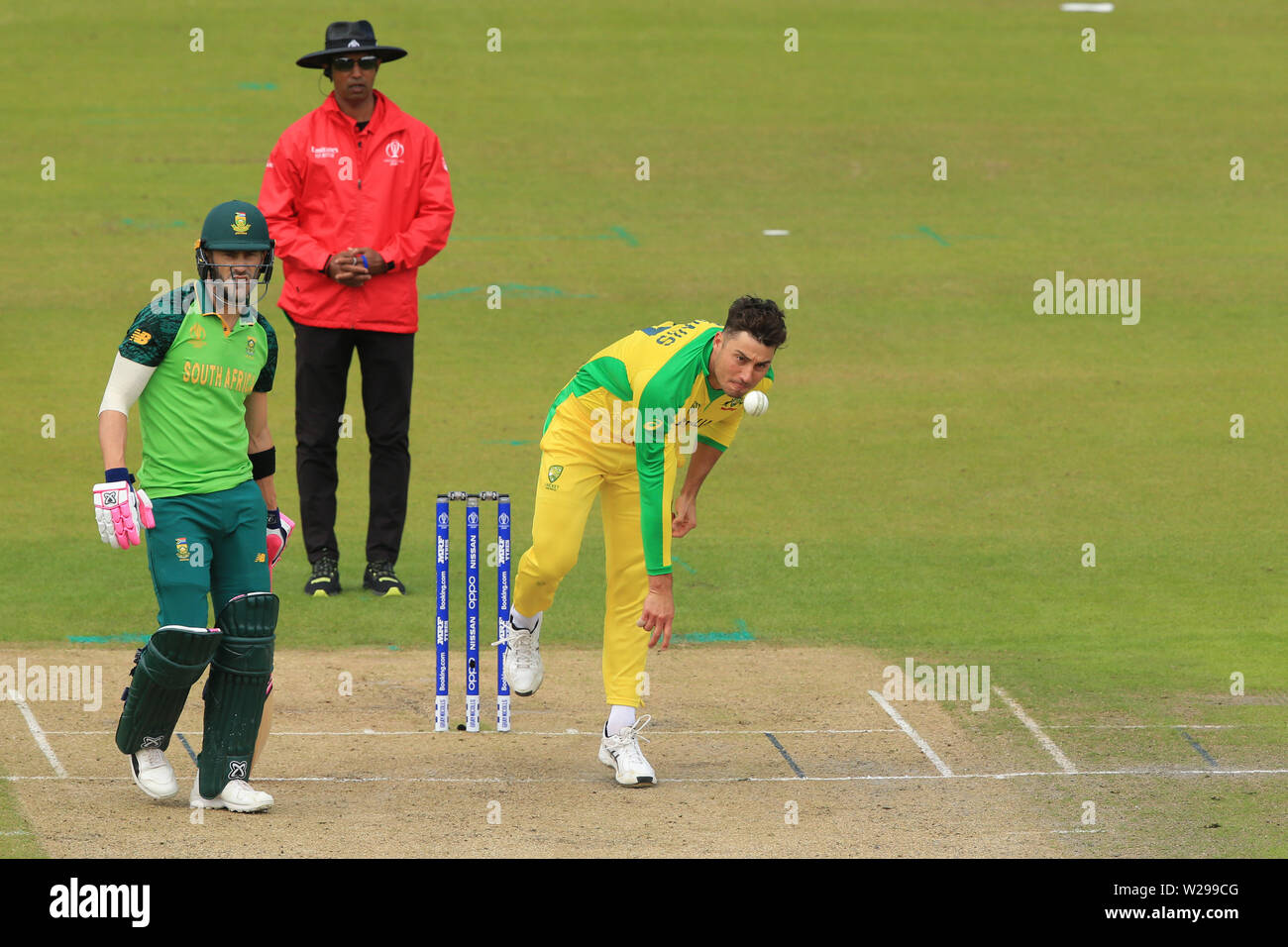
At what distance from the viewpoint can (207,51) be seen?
24.4m

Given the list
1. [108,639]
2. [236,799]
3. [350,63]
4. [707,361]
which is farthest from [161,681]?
[350,63]

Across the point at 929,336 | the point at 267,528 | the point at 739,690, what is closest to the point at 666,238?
the point at 929,336

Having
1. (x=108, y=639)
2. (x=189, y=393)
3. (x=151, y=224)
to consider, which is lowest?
(x=108, y=639)

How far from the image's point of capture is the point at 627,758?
25.2 ft

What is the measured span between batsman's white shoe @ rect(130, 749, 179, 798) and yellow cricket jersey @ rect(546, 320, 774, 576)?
2093 millimetres

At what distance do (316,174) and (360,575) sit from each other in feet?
8.27

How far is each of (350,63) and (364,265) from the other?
4.01ft

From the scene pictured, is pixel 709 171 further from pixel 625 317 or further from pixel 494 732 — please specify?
pixel 494 732

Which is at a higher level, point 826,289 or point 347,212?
Answer: point 826,289

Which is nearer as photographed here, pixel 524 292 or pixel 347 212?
pixel 347 212

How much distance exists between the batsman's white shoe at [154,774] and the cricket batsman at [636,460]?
1.74 metres
